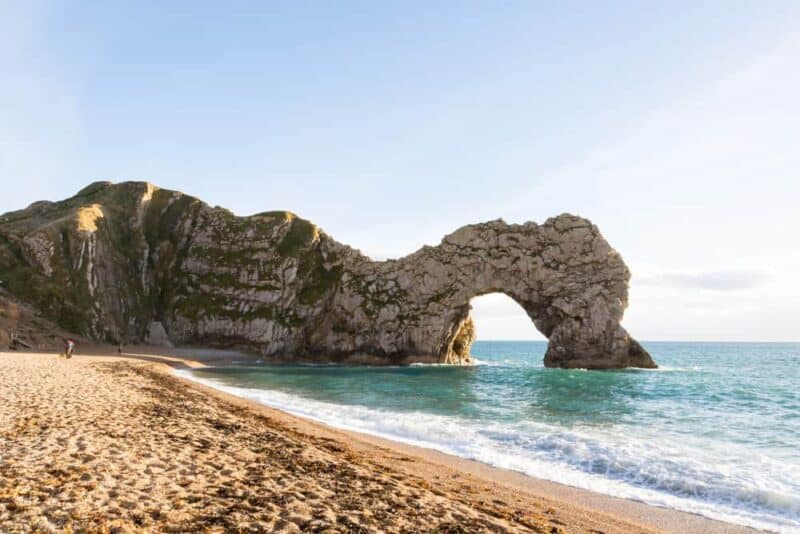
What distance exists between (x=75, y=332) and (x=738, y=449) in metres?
73.3

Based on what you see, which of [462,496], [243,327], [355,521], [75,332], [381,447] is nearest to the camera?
[355,521]

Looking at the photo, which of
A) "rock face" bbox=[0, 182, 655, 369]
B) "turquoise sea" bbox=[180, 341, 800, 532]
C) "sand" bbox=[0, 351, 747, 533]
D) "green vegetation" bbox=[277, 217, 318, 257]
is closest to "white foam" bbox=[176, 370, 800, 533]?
"turquoise sea" bbox=[180, 341, 800, 532]

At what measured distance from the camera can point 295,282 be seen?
78.0 metres

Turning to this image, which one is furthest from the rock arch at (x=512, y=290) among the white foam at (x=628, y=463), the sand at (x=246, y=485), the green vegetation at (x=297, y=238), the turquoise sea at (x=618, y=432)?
the sand at (x=246, y=485)

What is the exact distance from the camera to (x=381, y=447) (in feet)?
51.2

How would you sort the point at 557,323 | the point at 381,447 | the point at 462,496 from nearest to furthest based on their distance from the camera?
the point at 462,496
the point at 381,447
the point at 557,323

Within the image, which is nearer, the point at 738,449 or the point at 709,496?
the point at 709,496

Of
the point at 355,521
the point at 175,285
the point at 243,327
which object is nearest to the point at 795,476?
the point at 355,521

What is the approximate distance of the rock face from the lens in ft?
218

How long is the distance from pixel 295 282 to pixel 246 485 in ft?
231

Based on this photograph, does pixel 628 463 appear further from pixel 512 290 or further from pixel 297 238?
pixel 297 238

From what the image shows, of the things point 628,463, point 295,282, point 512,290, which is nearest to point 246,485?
point 628,463

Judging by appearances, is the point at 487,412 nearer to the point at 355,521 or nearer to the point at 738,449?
the point at 738,449

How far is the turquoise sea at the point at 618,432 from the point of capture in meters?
11.8
